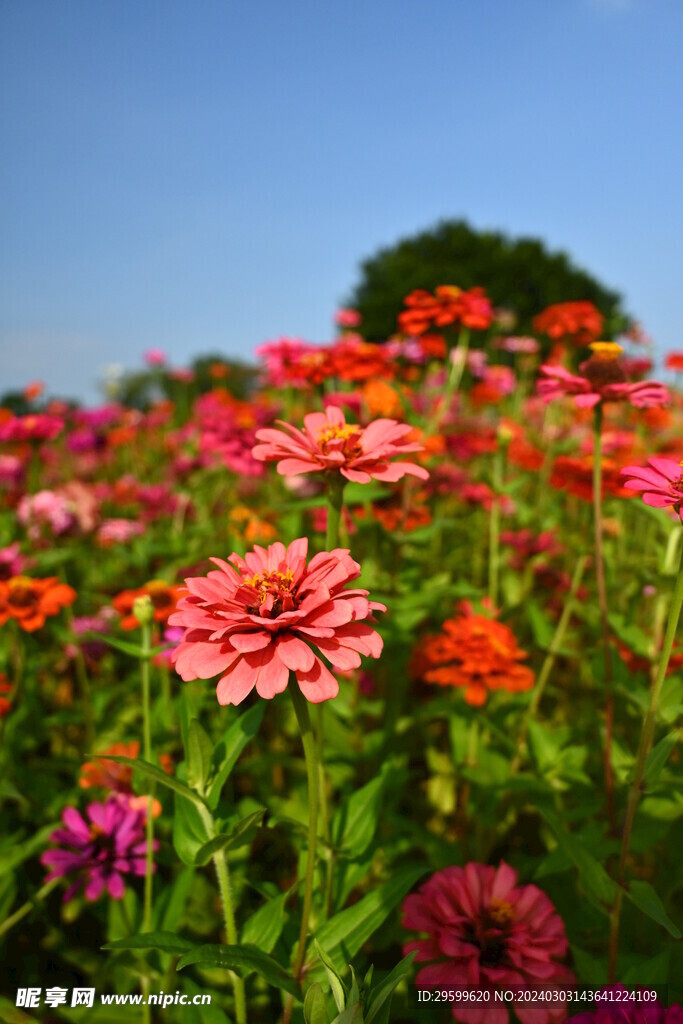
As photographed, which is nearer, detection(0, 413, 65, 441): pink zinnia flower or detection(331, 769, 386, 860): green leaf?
detection(331, 769, 386, 860): green leaf

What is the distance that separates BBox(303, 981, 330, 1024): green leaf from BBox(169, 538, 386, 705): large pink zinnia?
14.5 inches

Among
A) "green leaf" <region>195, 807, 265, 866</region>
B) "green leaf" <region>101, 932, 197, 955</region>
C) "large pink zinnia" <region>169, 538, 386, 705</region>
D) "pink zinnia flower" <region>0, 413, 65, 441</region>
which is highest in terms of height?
"pink zinnia flower" <region>0, 413, 65, 441</region>

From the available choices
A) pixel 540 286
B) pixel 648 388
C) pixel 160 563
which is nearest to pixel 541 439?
pixel 160 563

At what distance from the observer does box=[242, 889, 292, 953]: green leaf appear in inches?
43.1

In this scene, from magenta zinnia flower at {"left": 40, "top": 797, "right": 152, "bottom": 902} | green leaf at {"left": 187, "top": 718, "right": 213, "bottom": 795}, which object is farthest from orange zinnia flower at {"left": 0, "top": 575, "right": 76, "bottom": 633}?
green leaf at {"left": 187, "top": 718, "right": 213, "bottom": 795}

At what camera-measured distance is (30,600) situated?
73.5 inches

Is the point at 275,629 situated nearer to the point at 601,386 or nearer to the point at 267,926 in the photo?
the point at 267,926

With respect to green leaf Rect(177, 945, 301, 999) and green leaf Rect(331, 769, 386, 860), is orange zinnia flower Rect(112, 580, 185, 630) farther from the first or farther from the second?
green leaf Rect(177, 945, 301, 999)

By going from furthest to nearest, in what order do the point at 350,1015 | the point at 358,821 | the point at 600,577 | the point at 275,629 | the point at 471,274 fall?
1. the point at 471,274
2. the point at 600,577
3. the point at 358,821
4. the point at 275,629
5. the point at 350,1015

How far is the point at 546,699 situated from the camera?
2.83 metres

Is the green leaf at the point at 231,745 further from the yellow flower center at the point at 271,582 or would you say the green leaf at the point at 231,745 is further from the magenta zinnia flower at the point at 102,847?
the magenta zinnia flower at the point at 102,847

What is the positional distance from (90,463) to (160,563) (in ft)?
8.14

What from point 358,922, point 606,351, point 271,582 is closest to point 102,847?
point 358,922

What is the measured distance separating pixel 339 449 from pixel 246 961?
0.79 metres
